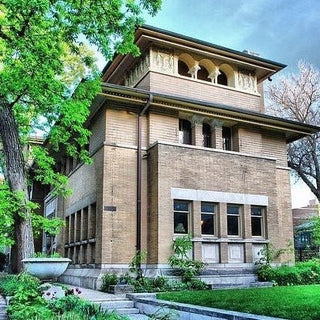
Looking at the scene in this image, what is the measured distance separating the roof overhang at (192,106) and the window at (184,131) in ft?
2.59

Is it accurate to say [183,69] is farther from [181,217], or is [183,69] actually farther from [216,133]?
[181,217]

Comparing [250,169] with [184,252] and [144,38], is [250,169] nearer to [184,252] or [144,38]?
[184,252]

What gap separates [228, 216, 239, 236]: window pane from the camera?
56.2ft

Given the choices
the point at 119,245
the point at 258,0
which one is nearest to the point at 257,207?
the point at 119,245

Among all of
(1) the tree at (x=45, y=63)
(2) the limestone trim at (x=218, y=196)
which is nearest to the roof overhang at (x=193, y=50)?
(1) the tree at (x=45, y=63)

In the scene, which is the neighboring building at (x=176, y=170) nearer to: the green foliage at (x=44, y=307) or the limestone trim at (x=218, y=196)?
the limestone trim at (x=218, y=196)

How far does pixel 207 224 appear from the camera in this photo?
1677 centimetres

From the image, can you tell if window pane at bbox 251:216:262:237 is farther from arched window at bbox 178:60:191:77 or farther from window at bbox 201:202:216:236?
arched window at bbox 178:60:191:77

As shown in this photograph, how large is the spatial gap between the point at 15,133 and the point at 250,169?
9422 millimetres

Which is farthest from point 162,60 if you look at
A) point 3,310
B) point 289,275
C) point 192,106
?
point 3,310

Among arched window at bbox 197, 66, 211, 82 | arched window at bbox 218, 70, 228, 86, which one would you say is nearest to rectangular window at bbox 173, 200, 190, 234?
arched window at bbox 197, 66, 211, 82

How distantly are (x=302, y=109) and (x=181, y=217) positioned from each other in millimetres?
17237

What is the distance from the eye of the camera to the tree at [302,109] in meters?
29.2

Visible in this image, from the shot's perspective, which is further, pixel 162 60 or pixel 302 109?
pixel 302 109
